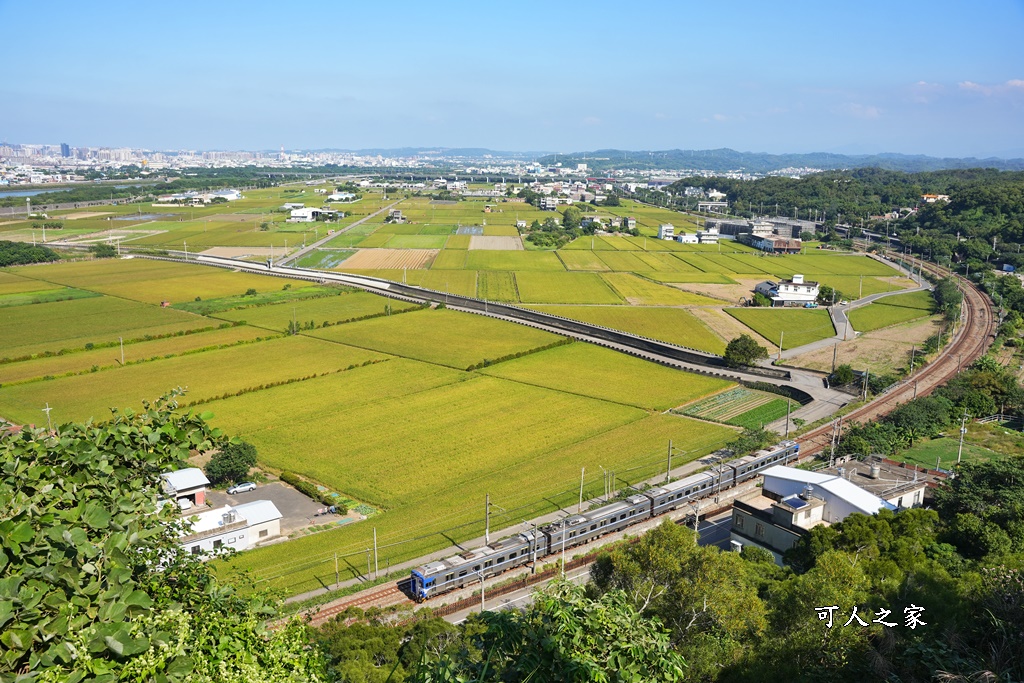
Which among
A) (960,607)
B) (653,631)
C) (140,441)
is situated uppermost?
(140,441)

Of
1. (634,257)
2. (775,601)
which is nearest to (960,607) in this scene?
(775,601)

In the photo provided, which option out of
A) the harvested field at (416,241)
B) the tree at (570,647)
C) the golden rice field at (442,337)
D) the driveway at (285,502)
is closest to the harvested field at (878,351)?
the golden rice field at (442,337)

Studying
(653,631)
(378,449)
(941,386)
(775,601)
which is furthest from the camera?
(941,386)

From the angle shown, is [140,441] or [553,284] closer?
[140,441]

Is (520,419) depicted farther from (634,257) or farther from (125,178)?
(125,178)

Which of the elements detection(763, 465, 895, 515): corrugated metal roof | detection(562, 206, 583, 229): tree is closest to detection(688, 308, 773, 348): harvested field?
detection(763, 465, 895, 515): corrugated metal roof

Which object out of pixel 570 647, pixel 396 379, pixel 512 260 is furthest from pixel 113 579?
pixel 512 260

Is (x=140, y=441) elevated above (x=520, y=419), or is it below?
above

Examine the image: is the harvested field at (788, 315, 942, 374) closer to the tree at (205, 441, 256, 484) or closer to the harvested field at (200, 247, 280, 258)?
the tree at (205, 441, 256, 484)
